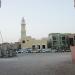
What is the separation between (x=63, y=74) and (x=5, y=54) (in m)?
46.0

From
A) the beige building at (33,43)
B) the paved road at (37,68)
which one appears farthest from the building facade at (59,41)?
the paved road at (37,68)

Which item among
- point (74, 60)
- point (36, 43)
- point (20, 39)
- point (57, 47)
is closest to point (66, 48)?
point (57, 47)

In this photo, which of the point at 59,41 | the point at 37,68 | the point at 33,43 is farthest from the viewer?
the point at 33,43

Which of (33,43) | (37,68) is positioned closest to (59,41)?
(33,43)

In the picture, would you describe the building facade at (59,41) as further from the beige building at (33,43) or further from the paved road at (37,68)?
the paved road at (37,68)

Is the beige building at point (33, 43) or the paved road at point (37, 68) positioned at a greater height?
the beige building at point (33, 43)

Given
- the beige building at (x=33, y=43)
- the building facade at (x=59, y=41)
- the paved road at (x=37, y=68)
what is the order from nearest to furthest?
the paved road at (x=37, y=68)
the building facade at (x=59, y=41)
the beige building at (x=33, y=43)

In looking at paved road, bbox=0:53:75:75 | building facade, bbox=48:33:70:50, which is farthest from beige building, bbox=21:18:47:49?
paved road, bbox=0:53:75:75

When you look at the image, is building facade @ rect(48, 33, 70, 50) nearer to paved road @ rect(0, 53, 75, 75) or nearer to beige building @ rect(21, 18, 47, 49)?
beige building @ rect(21, 18, 47, 49)

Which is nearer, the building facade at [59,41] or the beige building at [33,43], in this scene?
the building facade at [59,41]

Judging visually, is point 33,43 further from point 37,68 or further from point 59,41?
point 37,68

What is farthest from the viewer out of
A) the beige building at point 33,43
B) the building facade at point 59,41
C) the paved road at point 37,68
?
the beige building at point 33,43

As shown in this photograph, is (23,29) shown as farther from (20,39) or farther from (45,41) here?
(45,41)

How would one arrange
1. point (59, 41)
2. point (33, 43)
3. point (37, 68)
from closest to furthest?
point (37, 68) < point (59, 41) < point (33, 43)
